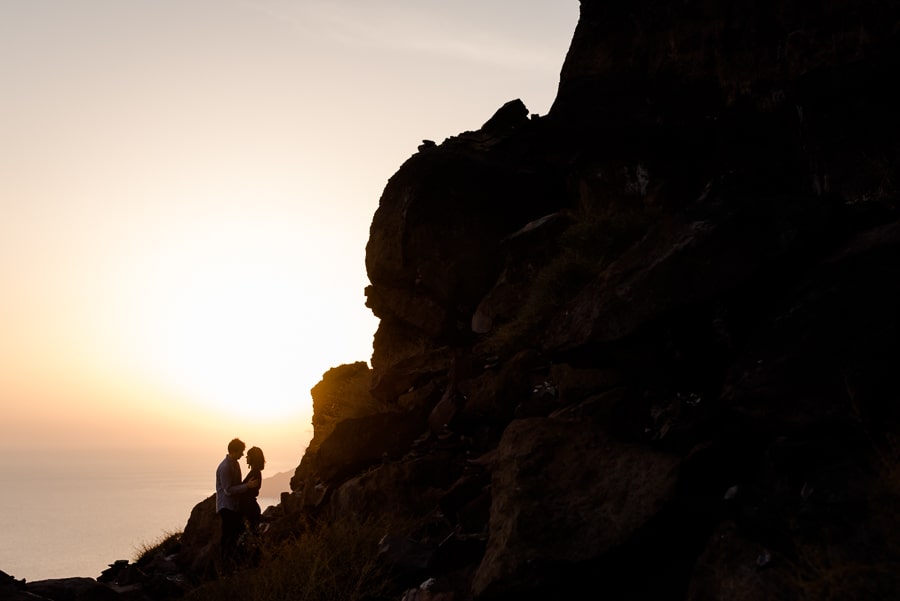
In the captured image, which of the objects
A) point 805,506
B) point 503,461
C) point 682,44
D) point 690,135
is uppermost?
point 682,44

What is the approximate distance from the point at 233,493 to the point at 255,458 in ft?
2.59

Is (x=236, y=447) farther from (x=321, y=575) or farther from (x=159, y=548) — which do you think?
(x=159, y=548)

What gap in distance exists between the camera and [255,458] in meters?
12.9

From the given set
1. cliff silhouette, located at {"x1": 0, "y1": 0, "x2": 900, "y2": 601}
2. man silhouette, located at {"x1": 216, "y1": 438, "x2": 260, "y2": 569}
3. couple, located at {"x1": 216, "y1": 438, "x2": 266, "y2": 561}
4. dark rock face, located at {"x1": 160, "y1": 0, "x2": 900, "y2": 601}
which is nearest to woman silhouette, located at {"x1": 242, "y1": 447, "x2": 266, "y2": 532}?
couple, located at {"x1": 216, "y1": 438, "x2": 266, "y2": 561}

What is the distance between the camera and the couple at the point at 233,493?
1230 cm

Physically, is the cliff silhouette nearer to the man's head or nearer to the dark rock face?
the dark rock face

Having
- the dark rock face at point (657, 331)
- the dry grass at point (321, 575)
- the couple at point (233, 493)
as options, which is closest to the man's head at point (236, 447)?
the couple at point (233, 493)

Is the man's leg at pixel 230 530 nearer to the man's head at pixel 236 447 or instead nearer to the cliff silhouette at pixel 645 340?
the cliff silhouette at pixel 645 340

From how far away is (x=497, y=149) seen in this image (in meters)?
16.5

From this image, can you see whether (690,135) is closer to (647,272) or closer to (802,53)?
(802,53)

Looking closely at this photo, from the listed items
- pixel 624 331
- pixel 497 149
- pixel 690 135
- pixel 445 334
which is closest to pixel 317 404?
pixel 445 334

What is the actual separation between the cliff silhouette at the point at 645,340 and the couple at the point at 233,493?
1.94 feet

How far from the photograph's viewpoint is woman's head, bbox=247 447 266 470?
1288 cm

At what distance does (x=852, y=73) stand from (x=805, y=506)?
7.32m
